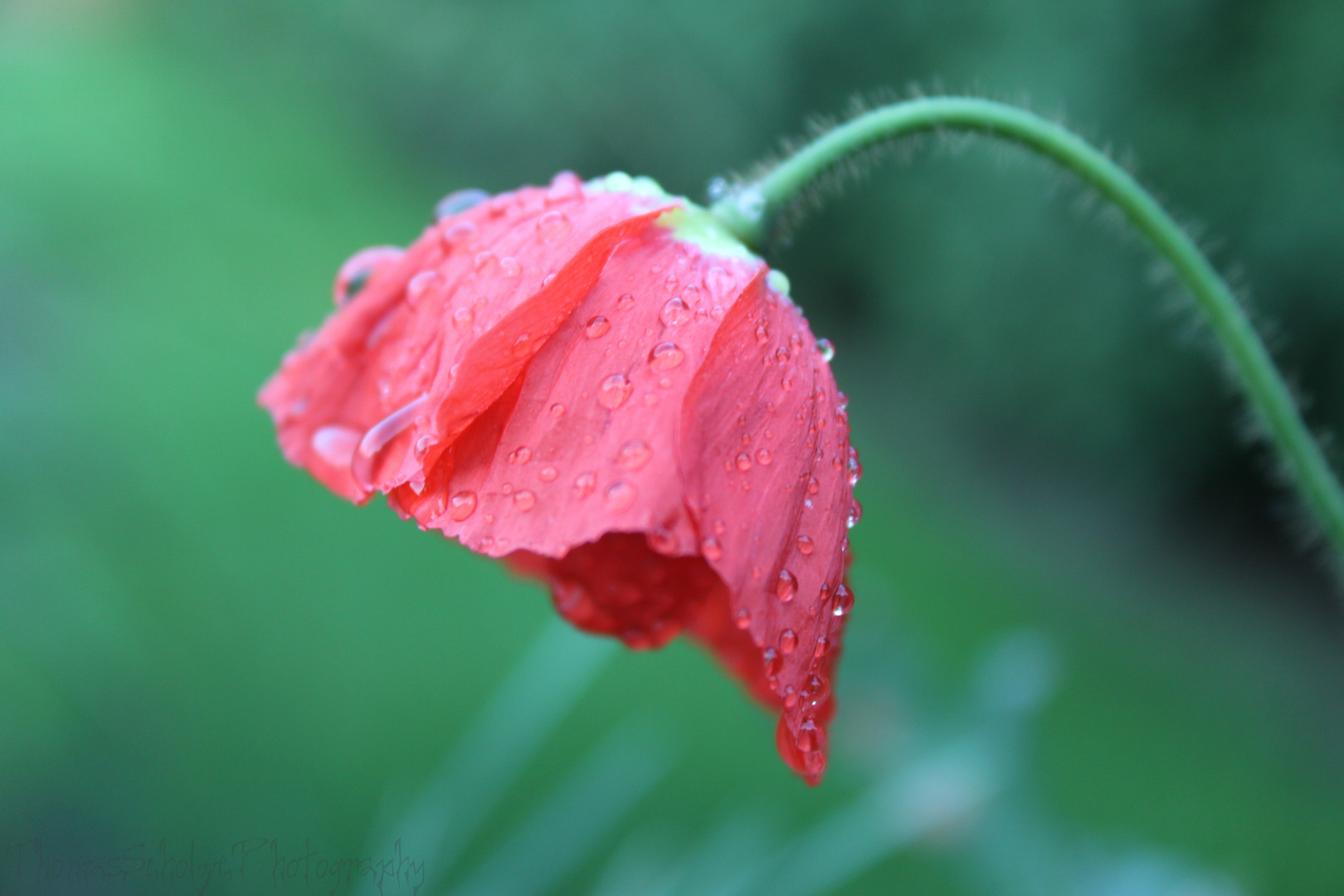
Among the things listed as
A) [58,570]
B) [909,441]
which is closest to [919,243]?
[909,441]

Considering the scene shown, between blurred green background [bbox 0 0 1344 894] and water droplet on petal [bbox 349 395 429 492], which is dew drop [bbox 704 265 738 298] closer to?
water droplet on petal [bbox 349 395 429 492]

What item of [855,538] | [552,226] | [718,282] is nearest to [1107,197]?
[718,282]

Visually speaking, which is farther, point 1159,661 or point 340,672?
point 1159,661

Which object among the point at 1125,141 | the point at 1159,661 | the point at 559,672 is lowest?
the point at 559,672

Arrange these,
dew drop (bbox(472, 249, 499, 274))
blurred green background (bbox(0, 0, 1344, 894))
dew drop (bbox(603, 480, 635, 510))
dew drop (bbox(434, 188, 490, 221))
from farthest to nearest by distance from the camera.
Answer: blurred green background (bbox(0, 0, 1344, 894)) < dew drop (bbox(434, 188, 490, 221)) < dew drop (bbox(472, 249, 499, 274)) < dew drop (bbox(603, 480, 635, 510))

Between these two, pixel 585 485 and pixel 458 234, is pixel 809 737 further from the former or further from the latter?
pixel 458 234

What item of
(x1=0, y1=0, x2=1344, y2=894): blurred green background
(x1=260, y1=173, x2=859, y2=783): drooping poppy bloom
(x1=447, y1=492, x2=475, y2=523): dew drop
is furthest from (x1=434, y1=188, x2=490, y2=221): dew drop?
(x1=0, y1=0, x2=1344, y2=894): blurred green background

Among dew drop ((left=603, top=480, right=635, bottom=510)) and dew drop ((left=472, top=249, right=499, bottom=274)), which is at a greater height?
dew drop ((left=472, top=249, right=499, bottom=274))

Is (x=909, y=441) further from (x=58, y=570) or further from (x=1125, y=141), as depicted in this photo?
(x=58, y=570)
